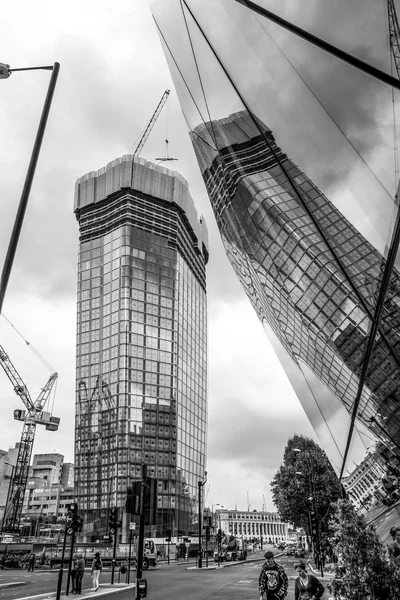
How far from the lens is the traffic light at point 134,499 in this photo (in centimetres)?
1127

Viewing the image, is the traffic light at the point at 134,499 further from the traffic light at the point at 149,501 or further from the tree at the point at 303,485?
the tree at the point at 303,485

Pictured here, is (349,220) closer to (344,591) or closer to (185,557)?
(344,591)

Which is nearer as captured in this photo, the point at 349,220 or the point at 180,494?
the point at 349,220

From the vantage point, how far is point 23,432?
117000 millimetres

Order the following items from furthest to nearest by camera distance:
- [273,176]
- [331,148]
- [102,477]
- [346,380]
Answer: [102,477]
[346,380]
[273,176]
[331,148]

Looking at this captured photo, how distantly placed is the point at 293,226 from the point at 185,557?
249 feet

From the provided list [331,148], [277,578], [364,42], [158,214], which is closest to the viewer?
[364,42]

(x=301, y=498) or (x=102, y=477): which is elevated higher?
(x=102, y=477)

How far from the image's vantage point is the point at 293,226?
582cm

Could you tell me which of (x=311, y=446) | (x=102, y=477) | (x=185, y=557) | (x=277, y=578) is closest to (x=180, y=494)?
(x=102, y=477)

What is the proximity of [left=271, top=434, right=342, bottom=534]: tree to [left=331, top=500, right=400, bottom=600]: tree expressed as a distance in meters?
48.1

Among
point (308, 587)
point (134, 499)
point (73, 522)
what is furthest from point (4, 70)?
point (73, 522)

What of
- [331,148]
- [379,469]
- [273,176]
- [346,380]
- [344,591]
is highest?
[273,176]

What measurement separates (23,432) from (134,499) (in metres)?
118
